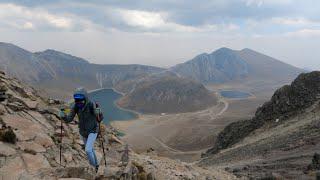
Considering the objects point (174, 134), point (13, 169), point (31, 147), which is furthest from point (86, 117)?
point (174, 134)

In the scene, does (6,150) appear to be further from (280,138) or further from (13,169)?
(280,138)

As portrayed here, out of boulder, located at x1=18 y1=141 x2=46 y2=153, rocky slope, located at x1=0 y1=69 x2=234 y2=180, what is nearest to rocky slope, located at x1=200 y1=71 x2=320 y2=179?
rocky slope, located at x1=0 y1=69 x2=234 y2=180

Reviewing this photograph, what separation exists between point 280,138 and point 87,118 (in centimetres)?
2870

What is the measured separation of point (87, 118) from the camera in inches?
519

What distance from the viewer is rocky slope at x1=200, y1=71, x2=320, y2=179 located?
27986 millimetres

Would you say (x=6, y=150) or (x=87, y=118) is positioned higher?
(x=87, y=118)

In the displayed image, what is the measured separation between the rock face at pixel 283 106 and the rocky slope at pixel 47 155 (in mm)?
31878

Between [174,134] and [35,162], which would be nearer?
[35,162]

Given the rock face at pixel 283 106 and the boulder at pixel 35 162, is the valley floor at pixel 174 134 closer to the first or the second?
the rock face at pixel 283 106

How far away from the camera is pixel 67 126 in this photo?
70.8 feet

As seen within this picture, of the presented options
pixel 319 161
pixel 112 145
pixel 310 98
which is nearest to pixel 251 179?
pixel 319 161

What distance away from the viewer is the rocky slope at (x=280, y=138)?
28.0 meters

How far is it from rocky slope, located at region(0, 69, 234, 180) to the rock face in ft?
105

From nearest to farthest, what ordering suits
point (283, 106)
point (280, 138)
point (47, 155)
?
1. point (47, 155)
2. point (280, 138)
3. point (283, 106)
